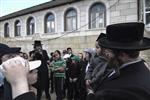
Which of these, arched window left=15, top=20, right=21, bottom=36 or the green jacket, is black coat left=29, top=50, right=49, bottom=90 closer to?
the green jacket

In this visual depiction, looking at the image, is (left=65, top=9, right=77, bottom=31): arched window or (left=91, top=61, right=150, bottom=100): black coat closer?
(left=91, top=61, right=150, bottom=100): black coat

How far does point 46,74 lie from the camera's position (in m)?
11.9

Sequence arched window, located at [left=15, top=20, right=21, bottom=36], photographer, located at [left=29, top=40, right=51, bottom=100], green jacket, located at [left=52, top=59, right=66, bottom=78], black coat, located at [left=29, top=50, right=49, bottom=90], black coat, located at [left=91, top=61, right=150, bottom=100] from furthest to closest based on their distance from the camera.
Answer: arched window, located at [left=15, top=20, right=21, bottom=36], green jacket, located at [left=52, top=59, right=66, bottom=78], black coat, located at [left=29, top=50, right=49, bottom=90], photographer, located at [left=29, top=40, right=51, bottom=100], black coat, located at [left=91, top=61, right=150, bottom=100]

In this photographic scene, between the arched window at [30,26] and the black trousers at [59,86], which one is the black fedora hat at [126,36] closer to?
the black trousers at [59,86]

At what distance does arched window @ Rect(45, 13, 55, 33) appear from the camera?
25.4 meters

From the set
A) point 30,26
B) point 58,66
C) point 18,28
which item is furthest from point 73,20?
point 58,66

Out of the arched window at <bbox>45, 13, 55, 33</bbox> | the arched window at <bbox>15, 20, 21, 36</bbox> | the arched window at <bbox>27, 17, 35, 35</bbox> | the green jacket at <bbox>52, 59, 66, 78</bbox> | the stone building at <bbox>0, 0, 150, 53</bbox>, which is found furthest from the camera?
the arched window at <bbox>15, 20, 21, 36</bbox>

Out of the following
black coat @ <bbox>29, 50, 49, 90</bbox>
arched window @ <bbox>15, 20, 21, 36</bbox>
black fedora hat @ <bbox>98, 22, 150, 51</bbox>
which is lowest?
black coat @ <bbox>29, 50, 49, 90</bbox>

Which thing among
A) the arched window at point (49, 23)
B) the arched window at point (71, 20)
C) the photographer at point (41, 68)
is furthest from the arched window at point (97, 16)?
the photographer at point (41, 68)

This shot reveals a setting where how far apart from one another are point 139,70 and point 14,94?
3.55ft

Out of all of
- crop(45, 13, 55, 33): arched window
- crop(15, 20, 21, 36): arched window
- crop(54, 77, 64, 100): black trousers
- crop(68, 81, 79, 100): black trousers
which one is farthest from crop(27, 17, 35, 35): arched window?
crop(54, 77, 64, 100): black trousers

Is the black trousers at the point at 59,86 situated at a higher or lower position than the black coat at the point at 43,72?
lower

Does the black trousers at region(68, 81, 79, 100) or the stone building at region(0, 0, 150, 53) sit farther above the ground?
the stone building at region(0, 0, 150, 53)

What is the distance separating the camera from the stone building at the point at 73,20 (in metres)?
19.2
